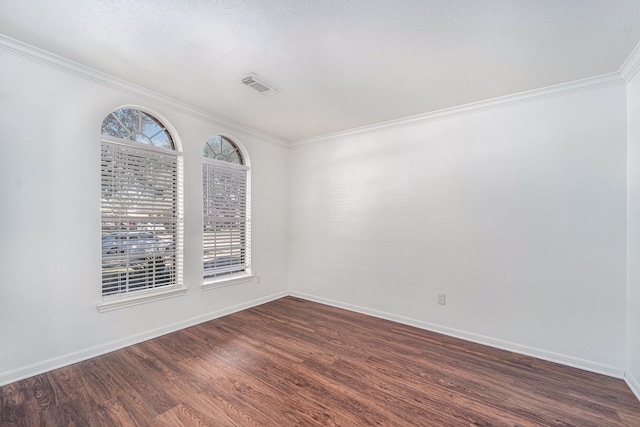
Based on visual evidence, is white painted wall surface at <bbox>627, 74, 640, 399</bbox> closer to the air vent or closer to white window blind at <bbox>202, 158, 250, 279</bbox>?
the air vent

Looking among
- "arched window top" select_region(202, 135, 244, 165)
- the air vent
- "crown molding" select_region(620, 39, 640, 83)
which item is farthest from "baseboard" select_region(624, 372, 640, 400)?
"arched window top" select_region(202, 135, 244, 165)

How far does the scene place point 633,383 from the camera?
210cm

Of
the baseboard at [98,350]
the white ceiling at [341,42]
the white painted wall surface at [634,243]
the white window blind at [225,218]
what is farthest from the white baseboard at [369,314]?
the white ceiling at [341,42]

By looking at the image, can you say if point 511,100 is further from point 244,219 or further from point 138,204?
point 138,204

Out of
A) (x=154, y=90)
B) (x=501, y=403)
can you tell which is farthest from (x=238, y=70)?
(x=501, y=403)

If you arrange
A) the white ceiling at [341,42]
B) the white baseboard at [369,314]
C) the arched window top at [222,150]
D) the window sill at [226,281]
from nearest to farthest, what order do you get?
the white ceiling at [341,42]
the white baseboard at [369,314]
the window sill at [226,281]
the arched window top at [222,150]

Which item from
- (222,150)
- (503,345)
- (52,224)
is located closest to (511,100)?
(503,345)

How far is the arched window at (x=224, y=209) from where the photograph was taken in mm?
3523

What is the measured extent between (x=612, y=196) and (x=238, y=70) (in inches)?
135

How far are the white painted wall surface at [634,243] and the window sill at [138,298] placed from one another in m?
4.19

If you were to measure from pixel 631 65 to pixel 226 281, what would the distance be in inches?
178

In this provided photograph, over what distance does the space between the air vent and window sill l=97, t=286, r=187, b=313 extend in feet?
7.81

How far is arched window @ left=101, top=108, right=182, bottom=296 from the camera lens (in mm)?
2637

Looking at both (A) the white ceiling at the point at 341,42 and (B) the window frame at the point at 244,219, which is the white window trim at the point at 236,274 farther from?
(A) the white ceiling at the point at 341,42
